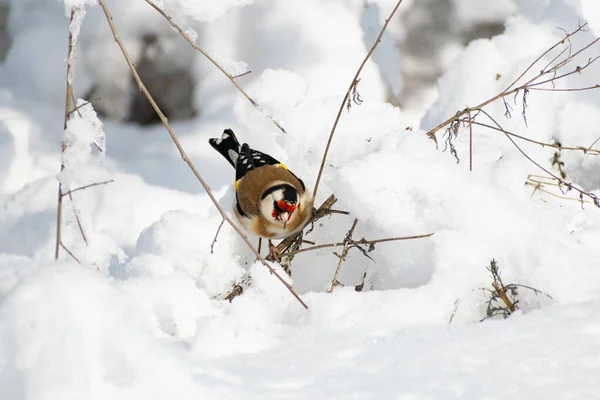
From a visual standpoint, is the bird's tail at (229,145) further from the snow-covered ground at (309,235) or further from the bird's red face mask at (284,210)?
the bird's red face mask at (284,210)

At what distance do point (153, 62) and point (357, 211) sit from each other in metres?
1.91

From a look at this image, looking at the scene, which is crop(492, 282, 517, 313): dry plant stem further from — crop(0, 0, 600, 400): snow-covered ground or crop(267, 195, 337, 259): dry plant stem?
crop(267, 195, 337, 259): dry plant stem

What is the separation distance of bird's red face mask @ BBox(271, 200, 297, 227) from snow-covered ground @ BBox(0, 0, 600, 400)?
0.51 feet

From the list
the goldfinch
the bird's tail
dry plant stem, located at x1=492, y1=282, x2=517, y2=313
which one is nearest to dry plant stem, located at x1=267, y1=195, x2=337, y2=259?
the goldfinch

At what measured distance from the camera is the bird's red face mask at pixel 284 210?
257 cm

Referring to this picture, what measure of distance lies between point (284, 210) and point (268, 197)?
196 mm

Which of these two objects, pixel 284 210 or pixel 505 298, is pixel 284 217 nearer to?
A: pixel 284 210

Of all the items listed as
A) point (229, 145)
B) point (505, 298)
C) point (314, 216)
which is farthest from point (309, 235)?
point (505, 298)

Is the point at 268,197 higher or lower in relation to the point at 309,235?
higher

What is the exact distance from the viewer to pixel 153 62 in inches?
144

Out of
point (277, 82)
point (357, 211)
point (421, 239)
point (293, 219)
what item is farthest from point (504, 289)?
point (277, 82)

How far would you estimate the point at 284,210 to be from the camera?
257cm

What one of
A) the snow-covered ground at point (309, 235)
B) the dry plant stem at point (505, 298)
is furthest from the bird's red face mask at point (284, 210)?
the dry plant stem at point (505, 298)

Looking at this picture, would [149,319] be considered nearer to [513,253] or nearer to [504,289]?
[504,289]
